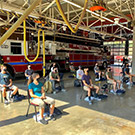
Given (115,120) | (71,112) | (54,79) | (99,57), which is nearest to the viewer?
(115,120)

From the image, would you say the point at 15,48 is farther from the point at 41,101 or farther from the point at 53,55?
the point at 41,101

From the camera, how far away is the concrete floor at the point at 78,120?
10.8 ft

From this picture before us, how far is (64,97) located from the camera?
593 cm

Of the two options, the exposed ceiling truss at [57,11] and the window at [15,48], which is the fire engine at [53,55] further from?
the exposed ceiling truss at [57,11]

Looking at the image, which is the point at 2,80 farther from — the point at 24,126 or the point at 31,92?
the point at 24,126

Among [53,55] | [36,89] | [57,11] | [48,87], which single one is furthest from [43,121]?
[53,55]

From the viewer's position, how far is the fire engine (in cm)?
941

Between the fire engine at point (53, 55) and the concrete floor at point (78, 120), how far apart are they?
4876 mm

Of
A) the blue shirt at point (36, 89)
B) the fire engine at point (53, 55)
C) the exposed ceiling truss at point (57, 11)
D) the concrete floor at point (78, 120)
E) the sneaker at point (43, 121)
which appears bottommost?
the concrete floor at point (78, 120)

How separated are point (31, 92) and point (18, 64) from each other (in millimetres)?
6341

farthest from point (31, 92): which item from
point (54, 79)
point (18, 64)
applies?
point (18, 64)

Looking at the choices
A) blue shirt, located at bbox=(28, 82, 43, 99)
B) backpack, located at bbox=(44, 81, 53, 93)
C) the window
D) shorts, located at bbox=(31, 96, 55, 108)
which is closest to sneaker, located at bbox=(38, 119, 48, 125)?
shorts, located at bbox=(31, 96, 55, 108)

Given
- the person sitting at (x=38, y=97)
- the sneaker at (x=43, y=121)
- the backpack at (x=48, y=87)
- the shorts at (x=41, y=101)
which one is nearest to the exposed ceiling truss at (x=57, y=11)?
the person sitting at (x=38, y=97)

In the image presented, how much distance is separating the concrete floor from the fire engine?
4.88 m
